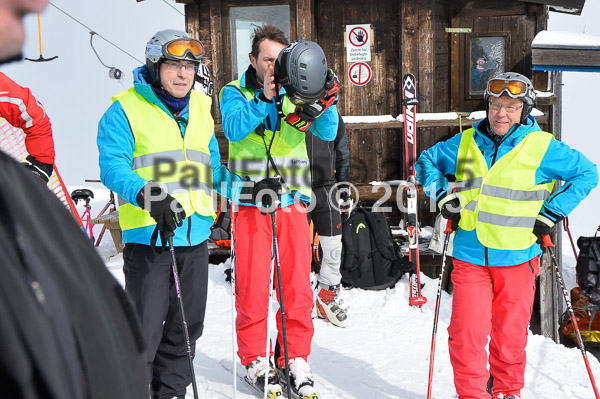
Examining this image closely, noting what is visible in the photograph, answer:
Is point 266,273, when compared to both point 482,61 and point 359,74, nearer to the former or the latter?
point 359,74

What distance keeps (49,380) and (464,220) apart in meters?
3.28

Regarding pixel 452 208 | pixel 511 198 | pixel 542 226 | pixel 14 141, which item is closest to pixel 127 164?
pixel 452 208

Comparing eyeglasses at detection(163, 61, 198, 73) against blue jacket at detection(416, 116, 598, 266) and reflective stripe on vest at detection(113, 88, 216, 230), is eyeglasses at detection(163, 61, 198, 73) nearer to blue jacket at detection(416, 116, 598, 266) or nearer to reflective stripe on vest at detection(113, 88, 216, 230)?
reflective stripe on vest at detection(113, 88, 216, 230)

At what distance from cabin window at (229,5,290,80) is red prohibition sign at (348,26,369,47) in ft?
2.86

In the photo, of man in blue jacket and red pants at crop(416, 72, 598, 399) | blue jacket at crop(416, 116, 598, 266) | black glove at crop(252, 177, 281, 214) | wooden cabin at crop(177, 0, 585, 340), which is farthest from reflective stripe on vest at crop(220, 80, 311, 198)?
wooden cabin at crop(177, 0, 585, 340)

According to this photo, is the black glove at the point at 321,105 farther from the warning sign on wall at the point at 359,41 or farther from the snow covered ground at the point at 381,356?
the warning sign on wall at the point at 359,41

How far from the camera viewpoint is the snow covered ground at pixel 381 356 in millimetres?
4246

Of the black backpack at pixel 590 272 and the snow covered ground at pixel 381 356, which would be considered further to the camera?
the black backpack at pixel 590 272

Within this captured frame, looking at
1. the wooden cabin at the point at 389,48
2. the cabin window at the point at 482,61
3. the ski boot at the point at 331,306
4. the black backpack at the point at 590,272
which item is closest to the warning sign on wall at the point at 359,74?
the wooden cabin at the point at 389,48

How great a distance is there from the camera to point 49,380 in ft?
1.73

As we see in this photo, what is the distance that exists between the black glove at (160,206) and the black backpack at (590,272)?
5992mm

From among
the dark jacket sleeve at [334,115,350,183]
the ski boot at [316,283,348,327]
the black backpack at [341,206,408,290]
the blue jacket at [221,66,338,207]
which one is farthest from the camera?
the black backpack at [341,206,408,290]

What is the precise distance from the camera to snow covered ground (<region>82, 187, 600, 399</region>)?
13.9 ft

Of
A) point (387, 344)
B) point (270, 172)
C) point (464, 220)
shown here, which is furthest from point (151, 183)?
point (387, 344)
